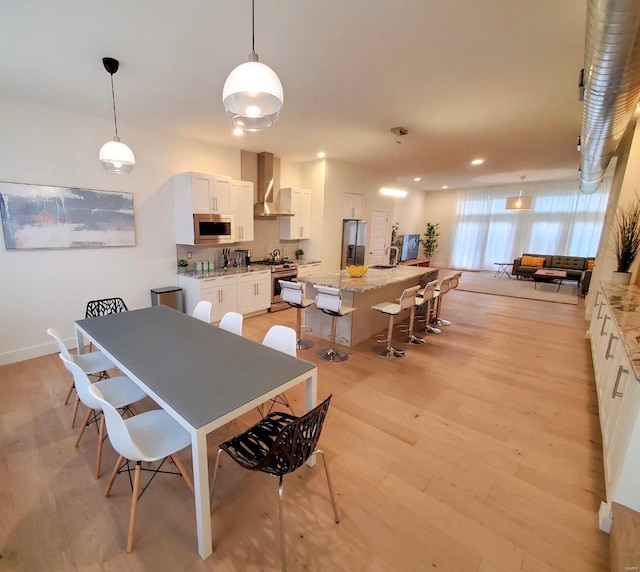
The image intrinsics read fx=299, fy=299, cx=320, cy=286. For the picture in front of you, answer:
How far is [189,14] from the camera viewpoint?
1.90m

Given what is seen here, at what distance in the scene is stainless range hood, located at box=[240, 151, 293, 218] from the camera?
18.0ft

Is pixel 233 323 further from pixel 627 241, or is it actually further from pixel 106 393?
pixel 627 241

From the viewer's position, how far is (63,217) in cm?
364

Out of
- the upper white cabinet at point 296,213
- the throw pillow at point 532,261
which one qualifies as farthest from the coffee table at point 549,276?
the upper white cabinet at point 296,213

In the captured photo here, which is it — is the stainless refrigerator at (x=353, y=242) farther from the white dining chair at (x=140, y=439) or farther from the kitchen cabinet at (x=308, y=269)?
the white dining chair at (x=140, y=439)

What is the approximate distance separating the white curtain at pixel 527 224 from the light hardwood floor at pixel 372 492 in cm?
803

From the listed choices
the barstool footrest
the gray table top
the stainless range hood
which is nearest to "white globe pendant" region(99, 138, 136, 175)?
the gray table top

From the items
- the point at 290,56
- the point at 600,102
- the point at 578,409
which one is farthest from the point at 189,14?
the point at 578,409

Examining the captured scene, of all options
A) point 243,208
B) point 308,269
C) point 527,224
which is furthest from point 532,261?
point 243,208

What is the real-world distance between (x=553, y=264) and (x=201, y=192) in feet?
31.8

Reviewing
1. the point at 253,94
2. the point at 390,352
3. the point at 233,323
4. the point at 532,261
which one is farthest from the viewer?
the point at 532,261

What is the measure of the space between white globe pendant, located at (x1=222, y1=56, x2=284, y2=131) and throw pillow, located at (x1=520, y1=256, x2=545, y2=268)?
32.6 ft

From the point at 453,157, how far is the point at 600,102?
3766mm

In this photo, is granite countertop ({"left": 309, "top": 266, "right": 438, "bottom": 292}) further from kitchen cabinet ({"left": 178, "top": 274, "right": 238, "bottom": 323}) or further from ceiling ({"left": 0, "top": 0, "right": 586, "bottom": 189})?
ceiling ({"left": 0, "top": 0, "right": 586, "bottom": 189})
